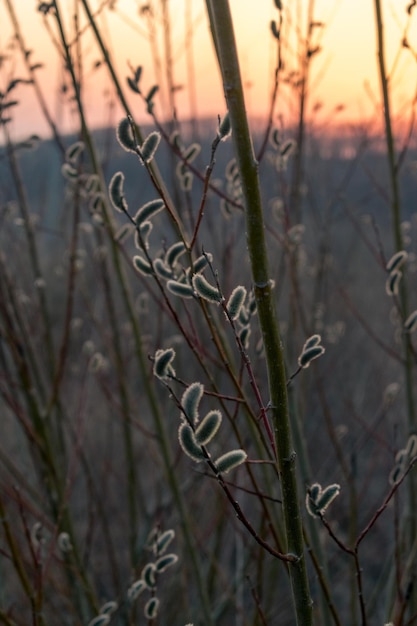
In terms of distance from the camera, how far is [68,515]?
2.03 meters

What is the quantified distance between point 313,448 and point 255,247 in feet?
14.4

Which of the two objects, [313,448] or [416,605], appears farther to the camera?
[313,448]

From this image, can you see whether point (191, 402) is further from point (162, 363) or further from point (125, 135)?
point (125, 135)

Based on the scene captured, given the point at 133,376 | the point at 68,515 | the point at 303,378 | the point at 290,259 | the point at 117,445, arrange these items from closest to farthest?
the point at 290,259, the point at 68,515, the point at 303,378, the point at 117,445, the point at 133,376

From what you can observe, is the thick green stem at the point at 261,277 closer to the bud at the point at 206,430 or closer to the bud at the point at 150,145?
the bud at the point at 206,430

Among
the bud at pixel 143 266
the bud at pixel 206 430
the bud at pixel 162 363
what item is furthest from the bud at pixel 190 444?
the bud at pixel 143 266

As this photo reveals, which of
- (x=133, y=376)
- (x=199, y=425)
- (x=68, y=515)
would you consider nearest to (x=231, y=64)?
(x=199, y=425)

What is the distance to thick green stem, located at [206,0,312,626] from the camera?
0.81m

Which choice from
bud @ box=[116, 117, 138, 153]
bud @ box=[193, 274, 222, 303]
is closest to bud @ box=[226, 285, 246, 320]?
bud @ box=[193, 274, 222, 303]

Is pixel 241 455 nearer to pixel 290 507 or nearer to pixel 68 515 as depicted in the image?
pixel 290 507

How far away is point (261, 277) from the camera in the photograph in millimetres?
853

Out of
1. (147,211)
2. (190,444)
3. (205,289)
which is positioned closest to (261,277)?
(205,289)

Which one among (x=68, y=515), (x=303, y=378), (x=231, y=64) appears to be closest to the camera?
(x=231, y=64)

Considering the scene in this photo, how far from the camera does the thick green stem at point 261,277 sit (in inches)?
31.8
